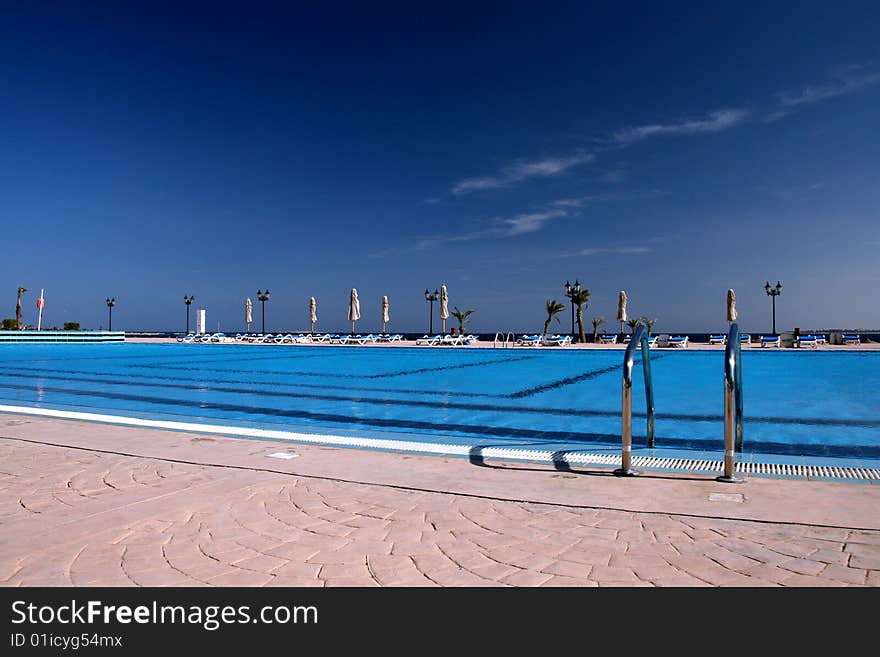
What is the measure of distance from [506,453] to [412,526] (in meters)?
2.22

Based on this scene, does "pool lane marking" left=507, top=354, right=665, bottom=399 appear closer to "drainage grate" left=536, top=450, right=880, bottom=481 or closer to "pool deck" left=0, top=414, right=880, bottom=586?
"drainage grate" left=536, top=450, right=880, bottom=481

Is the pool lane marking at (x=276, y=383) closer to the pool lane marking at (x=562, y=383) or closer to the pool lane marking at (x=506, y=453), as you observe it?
the pool lane marking at (x=562, y=383)

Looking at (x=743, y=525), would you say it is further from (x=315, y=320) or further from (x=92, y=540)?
(x=315, y=320)

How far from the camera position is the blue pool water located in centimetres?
635

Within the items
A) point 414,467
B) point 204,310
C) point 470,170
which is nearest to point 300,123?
point 470,170

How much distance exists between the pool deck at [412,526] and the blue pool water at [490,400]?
1932 millimetres

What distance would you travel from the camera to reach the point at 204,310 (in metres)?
41.3

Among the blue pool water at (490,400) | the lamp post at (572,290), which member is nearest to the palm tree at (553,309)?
the lamp post at (572,290)

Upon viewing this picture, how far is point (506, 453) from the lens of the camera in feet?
15.9

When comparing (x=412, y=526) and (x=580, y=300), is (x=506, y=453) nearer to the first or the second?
(x=412, y=526)

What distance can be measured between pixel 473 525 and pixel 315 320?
39893 mm

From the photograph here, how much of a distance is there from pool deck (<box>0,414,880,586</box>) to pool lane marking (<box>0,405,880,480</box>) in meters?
0.45

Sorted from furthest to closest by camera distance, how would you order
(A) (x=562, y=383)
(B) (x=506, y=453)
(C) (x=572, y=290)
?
(C) (x=572, y=290) < (A) (x=562, y=383) < (B) (x=506, y=453)

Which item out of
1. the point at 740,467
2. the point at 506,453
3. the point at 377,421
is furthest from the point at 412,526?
the point at 377,421
